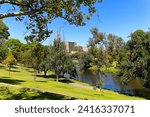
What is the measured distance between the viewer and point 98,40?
67.9 metres

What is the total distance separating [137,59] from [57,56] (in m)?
19.2

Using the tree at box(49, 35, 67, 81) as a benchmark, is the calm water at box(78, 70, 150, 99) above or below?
below

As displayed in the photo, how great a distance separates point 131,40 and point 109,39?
93.8 metres

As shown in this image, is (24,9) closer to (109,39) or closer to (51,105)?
(51,105)

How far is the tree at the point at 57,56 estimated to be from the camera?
6259 centimetres

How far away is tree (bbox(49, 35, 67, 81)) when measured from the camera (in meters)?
62.6

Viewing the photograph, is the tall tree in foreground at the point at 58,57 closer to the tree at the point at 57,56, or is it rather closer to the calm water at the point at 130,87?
the tree at the point at 57,56

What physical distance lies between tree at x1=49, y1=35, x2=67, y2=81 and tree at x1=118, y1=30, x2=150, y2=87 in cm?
1475

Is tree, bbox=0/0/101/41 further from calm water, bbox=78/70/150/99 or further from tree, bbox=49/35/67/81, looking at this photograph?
tree, bbox=49/35/67/81

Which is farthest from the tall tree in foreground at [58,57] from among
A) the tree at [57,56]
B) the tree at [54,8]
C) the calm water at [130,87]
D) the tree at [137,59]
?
the tree at [54,8]

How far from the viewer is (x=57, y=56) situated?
6284 cm

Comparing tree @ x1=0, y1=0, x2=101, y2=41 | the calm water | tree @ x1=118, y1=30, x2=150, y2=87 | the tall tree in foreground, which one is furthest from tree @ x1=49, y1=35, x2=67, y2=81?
tree @ x1=0, y1=0, x2=101, y2=41

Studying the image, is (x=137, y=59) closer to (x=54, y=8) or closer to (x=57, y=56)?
(x=57, y=56)

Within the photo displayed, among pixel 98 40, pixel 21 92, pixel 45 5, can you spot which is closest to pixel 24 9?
pixel 45 5
